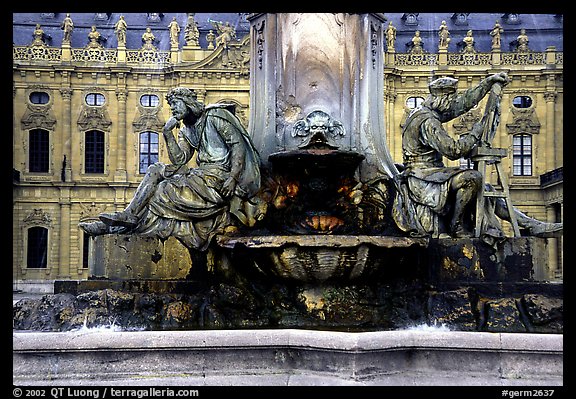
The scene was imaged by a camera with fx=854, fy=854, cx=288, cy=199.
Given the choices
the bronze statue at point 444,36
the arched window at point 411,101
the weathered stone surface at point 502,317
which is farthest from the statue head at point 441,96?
the bronze statue at point 444,36

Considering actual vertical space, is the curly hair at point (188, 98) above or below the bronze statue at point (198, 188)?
above

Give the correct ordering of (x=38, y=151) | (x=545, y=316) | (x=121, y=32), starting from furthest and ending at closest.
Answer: (x=38, y=151) → (x=121, y=32) → (x=545, y=316)

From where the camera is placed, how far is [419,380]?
555 cm

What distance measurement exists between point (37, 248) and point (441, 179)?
143 ft

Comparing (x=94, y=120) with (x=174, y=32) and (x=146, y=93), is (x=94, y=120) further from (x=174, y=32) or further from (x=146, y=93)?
(x=174, y=32)

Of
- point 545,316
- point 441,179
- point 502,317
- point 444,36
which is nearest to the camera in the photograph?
point 545,316

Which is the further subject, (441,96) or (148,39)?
(148,39)

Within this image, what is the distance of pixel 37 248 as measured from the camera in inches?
1912

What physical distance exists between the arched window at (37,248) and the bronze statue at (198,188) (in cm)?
4140

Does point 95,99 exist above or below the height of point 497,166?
above

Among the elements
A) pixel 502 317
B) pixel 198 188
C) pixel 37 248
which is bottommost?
pixel 37 248

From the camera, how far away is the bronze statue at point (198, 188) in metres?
7.79

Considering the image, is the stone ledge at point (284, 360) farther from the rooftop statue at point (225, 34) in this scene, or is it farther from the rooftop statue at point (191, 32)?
the rooftop statue at point (191, 32)

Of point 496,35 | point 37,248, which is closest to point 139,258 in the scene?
point 37,248
